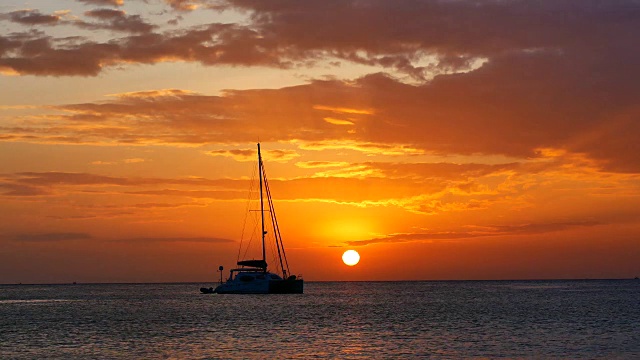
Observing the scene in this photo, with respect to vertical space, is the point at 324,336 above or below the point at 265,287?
below

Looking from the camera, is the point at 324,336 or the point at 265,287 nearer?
the point at 324,336

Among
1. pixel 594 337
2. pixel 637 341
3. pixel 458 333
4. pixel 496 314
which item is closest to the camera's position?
pixel 637 341

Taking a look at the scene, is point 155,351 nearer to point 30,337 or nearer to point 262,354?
point 262,354

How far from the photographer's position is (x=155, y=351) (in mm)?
63938

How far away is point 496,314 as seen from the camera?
11088cm

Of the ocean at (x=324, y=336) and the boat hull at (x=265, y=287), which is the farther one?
→ the boat hull at (x=265, y=287)

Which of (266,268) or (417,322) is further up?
(266,268)

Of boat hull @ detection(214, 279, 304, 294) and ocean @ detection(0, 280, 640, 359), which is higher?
boat hull @ detection(214, 279, 304, 294)

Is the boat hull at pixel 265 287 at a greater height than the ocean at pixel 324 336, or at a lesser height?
greater

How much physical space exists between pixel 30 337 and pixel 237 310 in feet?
150

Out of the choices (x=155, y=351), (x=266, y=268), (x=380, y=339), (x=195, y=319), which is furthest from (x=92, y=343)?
(x=266, y=268)

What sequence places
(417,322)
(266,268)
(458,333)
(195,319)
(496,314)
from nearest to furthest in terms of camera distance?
(458,333) → (417,322) → (195,319) → (496,314) → (266,268)

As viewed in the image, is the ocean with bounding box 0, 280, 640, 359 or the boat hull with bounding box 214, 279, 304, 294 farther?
the boat hull with bounding box 214, 279, 304, 294

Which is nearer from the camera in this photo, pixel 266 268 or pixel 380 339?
pixel 380 339
